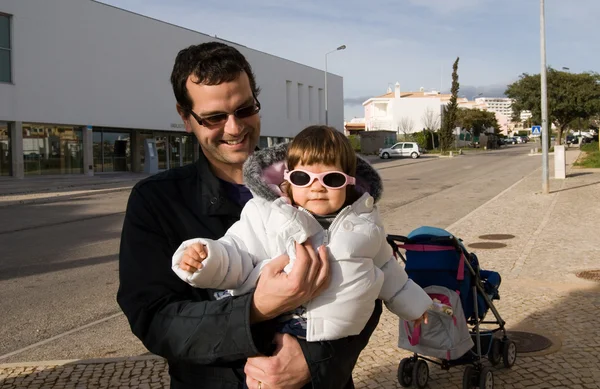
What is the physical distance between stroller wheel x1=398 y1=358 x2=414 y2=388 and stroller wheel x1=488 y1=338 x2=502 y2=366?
70 cm

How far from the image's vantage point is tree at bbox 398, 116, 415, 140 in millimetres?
101088

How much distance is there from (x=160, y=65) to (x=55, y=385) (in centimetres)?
3766

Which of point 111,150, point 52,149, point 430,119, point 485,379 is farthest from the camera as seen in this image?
point 430,119

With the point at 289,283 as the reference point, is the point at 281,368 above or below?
below

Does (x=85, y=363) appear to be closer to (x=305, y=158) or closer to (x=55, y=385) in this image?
(x=55, y=385)

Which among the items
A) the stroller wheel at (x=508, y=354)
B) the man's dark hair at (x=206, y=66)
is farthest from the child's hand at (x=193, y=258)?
the stroller wheel at (x=508, y=354)

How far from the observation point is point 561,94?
6444 centimetres

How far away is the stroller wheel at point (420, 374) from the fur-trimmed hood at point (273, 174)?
292cm

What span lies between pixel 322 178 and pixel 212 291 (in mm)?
519

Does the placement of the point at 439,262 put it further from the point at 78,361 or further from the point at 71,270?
the point at 71,270

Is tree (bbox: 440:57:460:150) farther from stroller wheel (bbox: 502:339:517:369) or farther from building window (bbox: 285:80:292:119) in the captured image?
stroller wheel (bbox: 502:339:517:369)

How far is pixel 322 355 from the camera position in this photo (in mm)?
1964

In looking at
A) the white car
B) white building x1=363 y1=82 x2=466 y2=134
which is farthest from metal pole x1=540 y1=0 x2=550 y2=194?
white building x1=363 y1=82 x2=466 y2=134

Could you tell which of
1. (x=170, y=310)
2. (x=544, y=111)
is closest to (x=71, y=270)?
(x=170, y=310)
